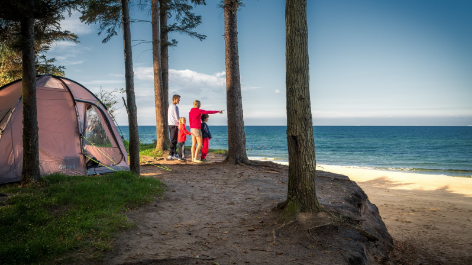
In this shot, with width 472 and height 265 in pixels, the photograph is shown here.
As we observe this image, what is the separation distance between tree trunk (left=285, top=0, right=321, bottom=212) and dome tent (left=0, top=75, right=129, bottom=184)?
5.68 metres

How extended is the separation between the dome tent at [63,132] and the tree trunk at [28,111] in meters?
0.85

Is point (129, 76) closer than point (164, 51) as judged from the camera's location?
Yes

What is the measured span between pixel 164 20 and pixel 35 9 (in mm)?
8918

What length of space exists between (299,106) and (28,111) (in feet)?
17.8

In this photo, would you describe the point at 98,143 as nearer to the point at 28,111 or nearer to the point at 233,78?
the point at 28,111

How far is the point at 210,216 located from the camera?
5.43 m

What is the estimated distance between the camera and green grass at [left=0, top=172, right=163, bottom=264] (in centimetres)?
373

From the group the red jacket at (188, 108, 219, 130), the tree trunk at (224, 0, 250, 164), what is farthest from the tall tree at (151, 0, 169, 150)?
the tree trunk at (224, 0, 250, 164)

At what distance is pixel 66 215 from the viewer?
4.79 meters

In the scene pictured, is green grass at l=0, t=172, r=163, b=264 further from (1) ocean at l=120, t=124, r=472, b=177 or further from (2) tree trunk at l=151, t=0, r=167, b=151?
(1) ocean at l=120, t=124, r=472, b=177

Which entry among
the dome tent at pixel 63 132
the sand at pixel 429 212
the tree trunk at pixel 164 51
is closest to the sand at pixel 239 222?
the sand at pixel 429 212

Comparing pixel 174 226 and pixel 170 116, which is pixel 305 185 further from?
pixel 170 116

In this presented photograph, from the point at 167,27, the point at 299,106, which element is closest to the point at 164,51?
the point at 167,27

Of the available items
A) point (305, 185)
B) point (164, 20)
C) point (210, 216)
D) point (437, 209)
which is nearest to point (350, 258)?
point (305, 185)
